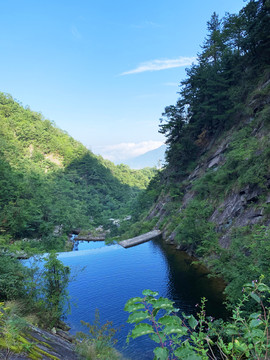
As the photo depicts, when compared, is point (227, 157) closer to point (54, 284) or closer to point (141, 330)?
point (54, 284)

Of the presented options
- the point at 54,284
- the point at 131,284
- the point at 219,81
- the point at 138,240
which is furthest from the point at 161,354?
the point at 219,81

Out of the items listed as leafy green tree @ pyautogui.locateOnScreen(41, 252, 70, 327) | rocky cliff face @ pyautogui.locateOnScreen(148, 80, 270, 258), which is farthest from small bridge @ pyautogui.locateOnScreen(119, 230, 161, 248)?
leafy green tree @ pyautogui.locateOnScreen(41, 252, 70, 327)

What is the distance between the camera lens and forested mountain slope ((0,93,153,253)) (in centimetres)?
2572

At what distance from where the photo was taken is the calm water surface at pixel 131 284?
929 centimetres

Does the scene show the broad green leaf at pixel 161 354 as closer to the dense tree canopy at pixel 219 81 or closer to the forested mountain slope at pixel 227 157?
the forested mountain slope at pixel 227 157

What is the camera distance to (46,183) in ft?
145

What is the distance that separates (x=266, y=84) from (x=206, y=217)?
1237 centimetres

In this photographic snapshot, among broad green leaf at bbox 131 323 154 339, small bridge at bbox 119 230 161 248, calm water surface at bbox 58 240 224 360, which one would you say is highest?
broad green leaf at bbox 131 323 154 339

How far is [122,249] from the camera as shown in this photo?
19.9 m

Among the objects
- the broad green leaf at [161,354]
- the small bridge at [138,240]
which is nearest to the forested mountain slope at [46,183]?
the small bridge at [138,240]

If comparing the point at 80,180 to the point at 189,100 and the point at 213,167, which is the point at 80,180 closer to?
the point at 189,100

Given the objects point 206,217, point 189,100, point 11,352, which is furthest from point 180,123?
point 11,352

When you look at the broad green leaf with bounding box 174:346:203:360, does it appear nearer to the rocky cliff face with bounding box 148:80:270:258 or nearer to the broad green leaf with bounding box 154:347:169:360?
the broad green leaf with bounding box 154:347:169:360

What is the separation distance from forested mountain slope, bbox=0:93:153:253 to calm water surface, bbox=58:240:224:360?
10.4 m
